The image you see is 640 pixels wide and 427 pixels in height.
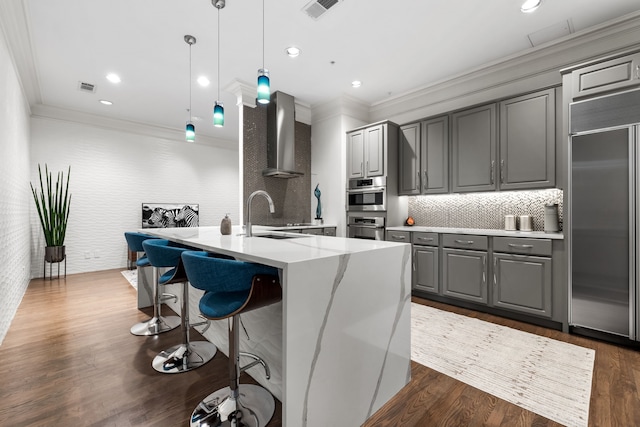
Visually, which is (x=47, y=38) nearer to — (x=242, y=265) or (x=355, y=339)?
(x=242, y=265)

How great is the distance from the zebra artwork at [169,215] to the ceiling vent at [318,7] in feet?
17.2

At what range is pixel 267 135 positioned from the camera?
4715 millimetres

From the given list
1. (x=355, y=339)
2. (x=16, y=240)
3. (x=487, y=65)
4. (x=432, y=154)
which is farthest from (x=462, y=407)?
(x=16, y=240)

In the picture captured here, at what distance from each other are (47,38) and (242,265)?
12.5 feet

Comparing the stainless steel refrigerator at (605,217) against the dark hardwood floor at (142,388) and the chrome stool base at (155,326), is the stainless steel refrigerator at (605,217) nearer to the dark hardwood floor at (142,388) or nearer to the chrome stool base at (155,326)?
the dark hardwood floor at (142,388)

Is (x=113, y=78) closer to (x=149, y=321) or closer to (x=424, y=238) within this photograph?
(x=149, y=321)

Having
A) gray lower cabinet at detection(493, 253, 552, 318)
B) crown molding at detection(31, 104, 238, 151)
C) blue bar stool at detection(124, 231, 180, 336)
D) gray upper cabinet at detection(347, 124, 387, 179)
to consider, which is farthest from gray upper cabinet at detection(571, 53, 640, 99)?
crown molding at detection(31, 104, 238, 151)

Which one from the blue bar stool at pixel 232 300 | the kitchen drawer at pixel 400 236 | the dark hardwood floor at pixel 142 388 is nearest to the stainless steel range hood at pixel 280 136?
the kitchen drawer at pixel 400 236

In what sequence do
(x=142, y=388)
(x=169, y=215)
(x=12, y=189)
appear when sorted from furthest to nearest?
(x=169, y=215) < (x=12, y=189) < (x=142, y=388)

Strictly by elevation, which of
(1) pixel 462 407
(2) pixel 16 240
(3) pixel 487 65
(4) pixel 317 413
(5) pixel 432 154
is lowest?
(1) pixel 462 407

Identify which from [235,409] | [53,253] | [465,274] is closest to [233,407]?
[235,409]

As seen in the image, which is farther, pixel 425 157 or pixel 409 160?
pixel 409 160

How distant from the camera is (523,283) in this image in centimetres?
302

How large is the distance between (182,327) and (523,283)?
3284 mm
